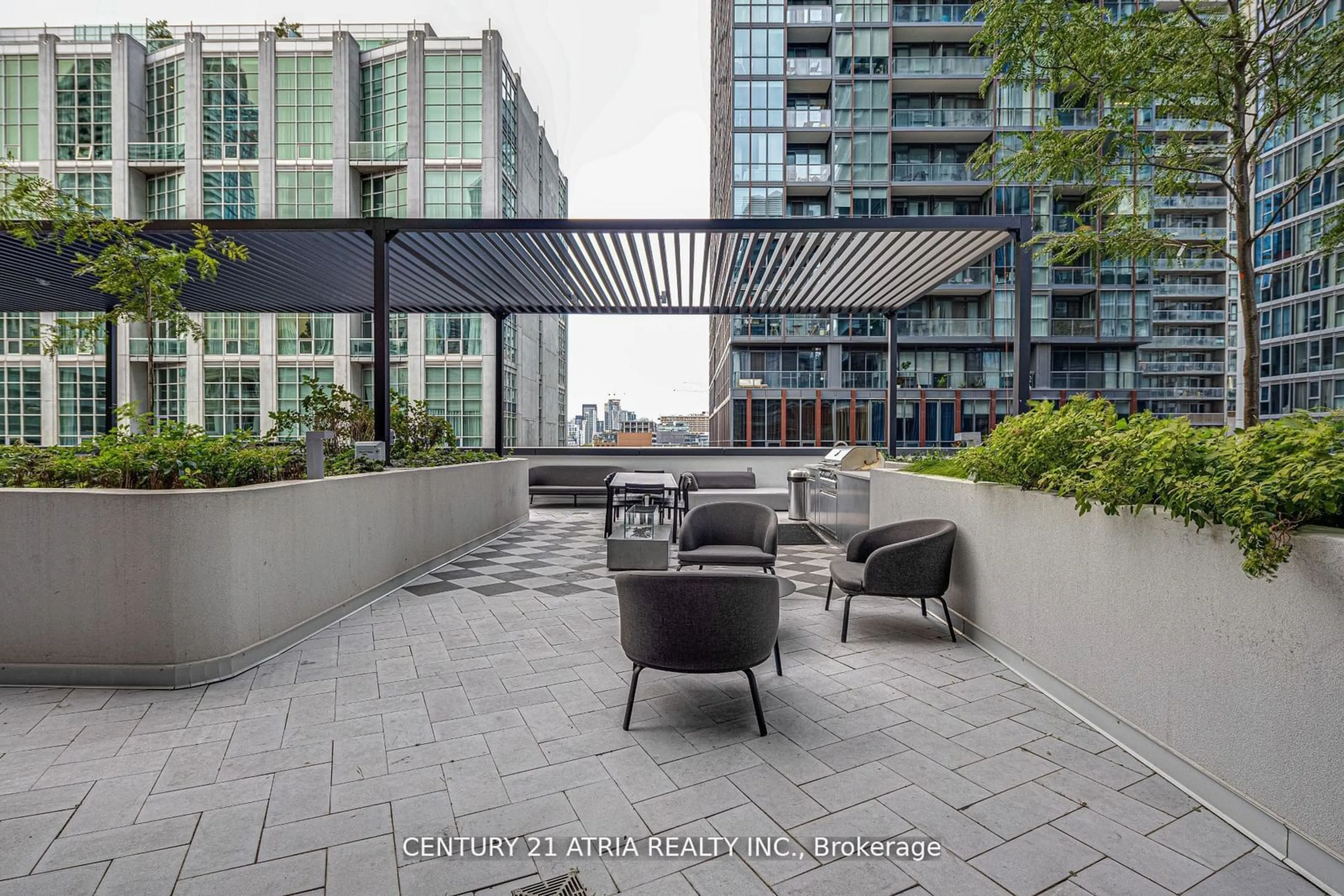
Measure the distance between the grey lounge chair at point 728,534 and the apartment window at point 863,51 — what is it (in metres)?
28.0

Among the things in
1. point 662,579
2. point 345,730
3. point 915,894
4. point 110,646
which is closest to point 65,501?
point 110,646

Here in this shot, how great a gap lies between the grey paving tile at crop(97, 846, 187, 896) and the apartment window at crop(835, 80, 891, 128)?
98.8ft

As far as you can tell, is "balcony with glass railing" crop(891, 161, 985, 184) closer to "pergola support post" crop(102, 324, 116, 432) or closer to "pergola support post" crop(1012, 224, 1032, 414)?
"pergola support post" crop(1012, 224, 1032, 414)

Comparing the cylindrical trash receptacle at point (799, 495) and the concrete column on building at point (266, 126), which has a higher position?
the concrete column on building at point (266, 126)

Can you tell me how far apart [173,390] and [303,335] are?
5.51 meters

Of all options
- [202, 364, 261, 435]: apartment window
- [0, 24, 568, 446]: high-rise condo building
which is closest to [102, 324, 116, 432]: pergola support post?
[0, 24, 568, 446]: high-rise condo building

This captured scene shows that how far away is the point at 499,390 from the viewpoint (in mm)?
9383

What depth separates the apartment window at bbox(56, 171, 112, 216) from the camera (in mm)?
22453

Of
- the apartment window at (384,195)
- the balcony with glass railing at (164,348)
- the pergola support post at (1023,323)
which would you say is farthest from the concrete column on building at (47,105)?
the pergola support post at (1023,323)

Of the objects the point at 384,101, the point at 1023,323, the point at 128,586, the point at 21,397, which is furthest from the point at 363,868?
the point at 21,397

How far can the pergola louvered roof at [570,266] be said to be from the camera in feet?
19.2

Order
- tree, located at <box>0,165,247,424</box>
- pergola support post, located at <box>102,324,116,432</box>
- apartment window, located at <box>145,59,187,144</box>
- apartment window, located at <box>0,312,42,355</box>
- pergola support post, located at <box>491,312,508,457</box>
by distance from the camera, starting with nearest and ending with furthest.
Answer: tree, located at <box>0,165,247,424</box> → pergola support post, located at <box>102,324,116,432</box> → pergola support post, located at <box>491,312,508,457</box> → apartment window, located at <box>0,312,42,355</box> → apartment window, located at <box>145,59,187,144</box>

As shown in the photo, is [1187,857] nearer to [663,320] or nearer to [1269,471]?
[1269,471]

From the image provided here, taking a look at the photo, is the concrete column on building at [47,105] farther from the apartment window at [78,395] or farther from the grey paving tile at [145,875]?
the grey paving tile at [145,875]
